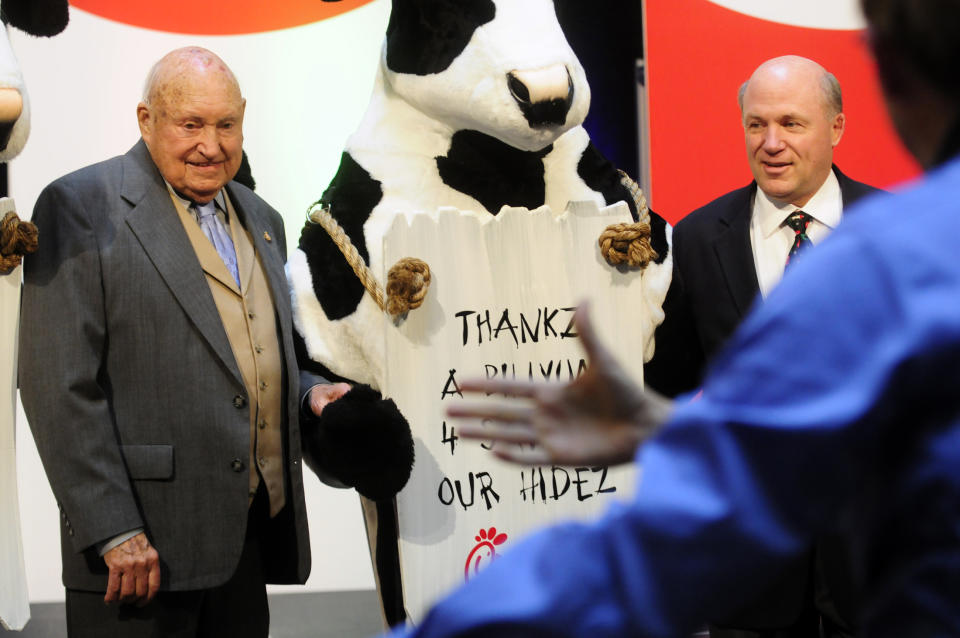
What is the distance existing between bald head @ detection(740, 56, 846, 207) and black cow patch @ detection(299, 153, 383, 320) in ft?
2.63

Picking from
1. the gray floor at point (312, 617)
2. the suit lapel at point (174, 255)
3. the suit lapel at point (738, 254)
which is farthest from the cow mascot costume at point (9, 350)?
the suit lapel at point (738, 254)

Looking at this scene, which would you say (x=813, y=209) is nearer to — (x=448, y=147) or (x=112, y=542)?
(x=448, y=147)

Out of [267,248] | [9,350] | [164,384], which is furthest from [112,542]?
[267,248]

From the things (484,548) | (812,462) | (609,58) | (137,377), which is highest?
(609,58)

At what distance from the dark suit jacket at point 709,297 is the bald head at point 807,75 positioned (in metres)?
0.15

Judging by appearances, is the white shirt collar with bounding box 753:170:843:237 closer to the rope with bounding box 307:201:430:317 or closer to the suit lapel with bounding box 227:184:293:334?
the rope with bounding box 307:201:430:317

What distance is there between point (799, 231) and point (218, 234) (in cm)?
115

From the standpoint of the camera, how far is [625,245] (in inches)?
87.4

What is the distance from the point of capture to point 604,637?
58 cm

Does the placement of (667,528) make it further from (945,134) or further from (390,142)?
(390,142)

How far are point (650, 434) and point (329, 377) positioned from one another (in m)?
1.52

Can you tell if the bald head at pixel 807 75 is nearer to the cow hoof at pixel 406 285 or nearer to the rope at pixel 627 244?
the rope at pixel 627 244

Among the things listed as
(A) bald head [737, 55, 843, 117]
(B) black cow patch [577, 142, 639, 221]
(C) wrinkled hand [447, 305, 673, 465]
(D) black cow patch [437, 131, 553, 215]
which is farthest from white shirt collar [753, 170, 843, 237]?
(C) wrinkled hand [447, 305, 673, 465]

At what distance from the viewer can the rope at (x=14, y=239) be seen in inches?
74.7
